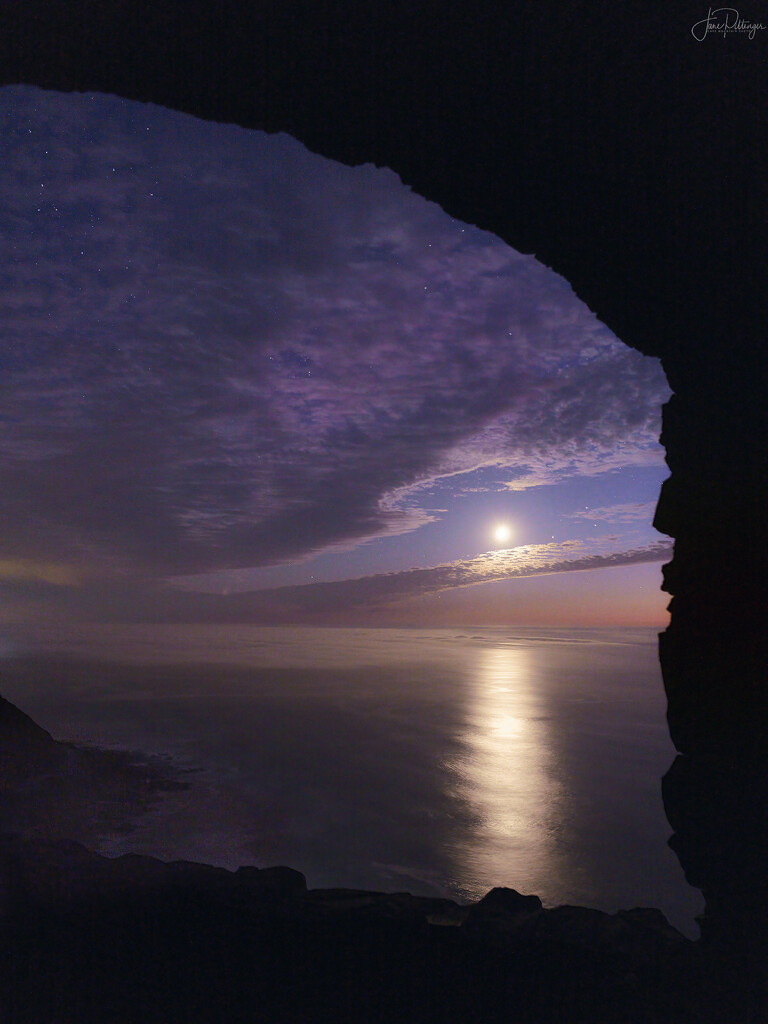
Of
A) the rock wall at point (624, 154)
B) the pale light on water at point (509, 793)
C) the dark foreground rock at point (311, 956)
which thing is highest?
the rock wall at point (624, 154)

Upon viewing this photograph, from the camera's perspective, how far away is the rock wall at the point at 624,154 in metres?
6.68

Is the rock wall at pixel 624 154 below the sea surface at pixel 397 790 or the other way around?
the other way around

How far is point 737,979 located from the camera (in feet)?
22.4

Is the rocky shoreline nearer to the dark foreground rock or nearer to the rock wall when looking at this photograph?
the dark foreground rock

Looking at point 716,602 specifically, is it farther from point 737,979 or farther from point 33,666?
point 33,666

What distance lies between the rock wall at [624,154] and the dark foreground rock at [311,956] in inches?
60.7

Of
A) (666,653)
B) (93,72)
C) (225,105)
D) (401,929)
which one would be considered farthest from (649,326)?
(401,929)

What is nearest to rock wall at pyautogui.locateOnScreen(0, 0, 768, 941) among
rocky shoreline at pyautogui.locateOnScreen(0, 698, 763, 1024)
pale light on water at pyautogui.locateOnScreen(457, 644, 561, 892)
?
rocky shoreline at pyautogui.locateOnScreen(0, 698, 763, 1024)

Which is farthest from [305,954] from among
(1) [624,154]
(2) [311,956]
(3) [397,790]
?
(3) [397,790]

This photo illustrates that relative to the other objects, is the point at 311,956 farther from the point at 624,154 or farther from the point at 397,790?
the point at 397,790

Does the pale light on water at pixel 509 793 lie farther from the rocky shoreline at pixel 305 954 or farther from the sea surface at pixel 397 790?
the rocky shoreline at pixel 305 954

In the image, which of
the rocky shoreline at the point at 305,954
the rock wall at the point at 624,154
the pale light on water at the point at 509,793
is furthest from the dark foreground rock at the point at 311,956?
the pale light on water at the point at 509,793

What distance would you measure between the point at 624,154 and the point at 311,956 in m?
12.9

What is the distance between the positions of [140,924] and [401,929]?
4180 mm
